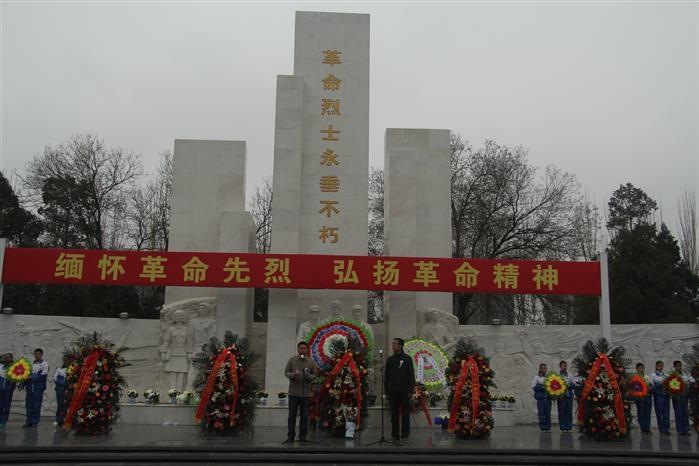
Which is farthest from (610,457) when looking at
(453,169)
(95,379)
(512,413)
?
(453,169)

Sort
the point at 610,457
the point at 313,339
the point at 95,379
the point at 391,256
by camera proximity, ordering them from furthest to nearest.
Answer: the point at 391,256 → the point at 313,339 → the point at 95,379 → the point at 610,457

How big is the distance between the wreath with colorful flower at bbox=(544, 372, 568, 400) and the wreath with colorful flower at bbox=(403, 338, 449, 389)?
2.15 metres

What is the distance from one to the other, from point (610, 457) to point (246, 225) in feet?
29.7

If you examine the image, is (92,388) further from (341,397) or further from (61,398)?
(341,397)

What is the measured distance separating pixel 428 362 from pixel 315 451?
17.5 feet

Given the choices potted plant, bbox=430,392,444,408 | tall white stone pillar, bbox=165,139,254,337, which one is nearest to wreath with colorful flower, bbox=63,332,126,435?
tall white stone pillar, bbox=165,139,254,337

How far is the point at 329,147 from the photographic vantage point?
1555cm

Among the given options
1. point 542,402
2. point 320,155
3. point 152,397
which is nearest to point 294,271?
point 320,155

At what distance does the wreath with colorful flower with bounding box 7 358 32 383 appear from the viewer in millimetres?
11039

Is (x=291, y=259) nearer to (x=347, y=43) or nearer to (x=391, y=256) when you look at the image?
(x=391, y=256)

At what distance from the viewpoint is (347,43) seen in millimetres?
16016

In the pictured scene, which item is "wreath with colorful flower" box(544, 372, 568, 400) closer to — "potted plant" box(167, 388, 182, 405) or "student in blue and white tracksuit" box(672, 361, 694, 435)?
"student in blue and white tracksuit" box(672, 361, 694, 435)

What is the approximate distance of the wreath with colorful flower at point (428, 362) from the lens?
13.4m

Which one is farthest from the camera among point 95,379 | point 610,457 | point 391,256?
point 391,256
